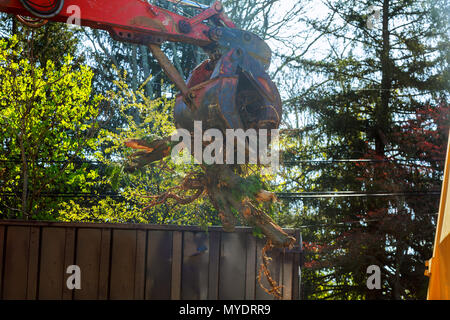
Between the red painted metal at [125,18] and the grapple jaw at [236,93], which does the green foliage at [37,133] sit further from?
the grapple jaw at [236,93]

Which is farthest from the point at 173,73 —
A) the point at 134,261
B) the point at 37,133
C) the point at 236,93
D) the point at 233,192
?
the point at 37,133

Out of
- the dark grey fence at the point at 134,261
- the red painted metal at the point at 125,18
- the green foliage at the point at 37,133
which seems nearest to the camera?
the red painted metal at the point at 125,18

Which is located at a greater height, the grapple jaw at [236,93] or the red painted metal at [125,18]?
the red painted metal at [125,18]

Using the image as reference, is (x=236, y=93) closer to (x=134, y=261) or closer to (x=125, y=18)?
(x=125, y=18)

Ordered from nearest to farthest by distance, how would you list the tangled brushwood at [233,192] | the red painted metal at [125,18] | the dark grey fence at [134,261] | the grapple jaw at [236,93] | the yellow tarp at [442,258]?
the yellow tarp at [442,258] → the red painted metal at [125,18] → the grapple jaw at [236,93] → the tangled brushwood at [233,192] → the dark grey fence at [134,261]

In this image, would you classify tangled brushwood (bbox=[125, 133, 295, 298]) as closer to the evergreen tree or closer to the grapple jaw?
the grapple jaw

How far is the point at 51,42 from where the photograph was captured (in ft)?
55.6

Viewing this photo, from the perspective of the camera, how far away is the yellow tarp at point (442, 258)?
3.28 meters

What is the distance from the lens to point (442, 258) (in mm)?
3322

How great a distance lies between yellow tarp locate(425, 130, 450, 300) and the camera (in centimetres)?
328

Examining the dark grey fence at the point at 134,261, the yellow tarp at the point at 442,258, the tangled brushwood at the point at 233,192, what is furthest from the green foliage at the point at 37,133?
the yellow tarp at the point at 442,258

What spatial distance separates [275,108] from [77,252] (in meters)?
2.97

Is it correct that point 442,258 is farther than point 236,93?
No
